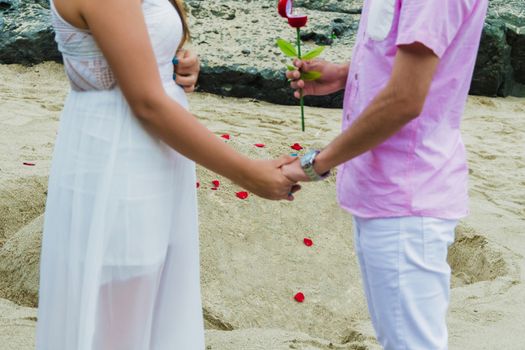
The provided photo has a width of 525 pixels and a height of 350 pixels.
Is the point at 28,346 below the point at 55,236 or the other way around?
below

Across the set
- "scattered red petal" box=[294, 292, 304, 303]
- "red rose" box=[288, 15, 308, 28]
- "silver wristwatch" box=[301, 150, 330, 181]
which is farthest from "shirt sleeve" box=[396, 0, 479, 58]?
"scattered red petal" box=[294, 292, 304, 303]

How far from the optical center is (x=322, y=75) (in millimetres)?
2275

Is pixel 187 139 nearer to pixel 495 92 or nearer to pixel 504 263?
pixel 504 263

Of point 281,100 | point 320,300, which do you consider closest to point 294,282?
point 320,300

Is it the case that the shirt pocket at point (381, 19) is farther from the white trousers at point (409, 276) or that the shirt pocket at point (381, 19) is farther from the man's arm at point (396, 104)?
the white trousers at point (409, 276)

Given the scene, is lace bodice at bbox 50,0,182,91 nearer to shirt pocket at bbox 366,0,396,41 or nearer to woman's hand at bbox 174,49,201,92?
woman's hand at bbox 174,49,201,92

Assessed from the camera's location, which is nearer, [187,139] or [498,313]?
[187,139]

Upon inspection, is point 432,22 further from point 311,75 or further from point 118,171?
point 118,171

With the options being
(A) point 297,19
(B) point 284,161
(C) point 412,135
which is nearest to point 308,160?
(B) point 284,161

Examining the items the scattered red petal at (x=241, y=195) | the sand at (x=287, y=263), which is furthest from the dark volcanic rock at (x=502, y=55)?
the scattered red petal at (x=241, y=195)

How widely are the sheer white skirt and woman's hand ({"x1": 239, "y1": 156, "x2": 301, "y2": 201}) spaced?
7.0 inches

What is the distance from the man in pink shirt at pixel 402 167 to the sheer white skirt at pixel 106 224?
1.24 ft

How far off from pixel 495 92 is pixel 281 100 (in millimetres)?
2126

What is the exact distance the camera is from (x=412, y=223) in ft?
5.94
